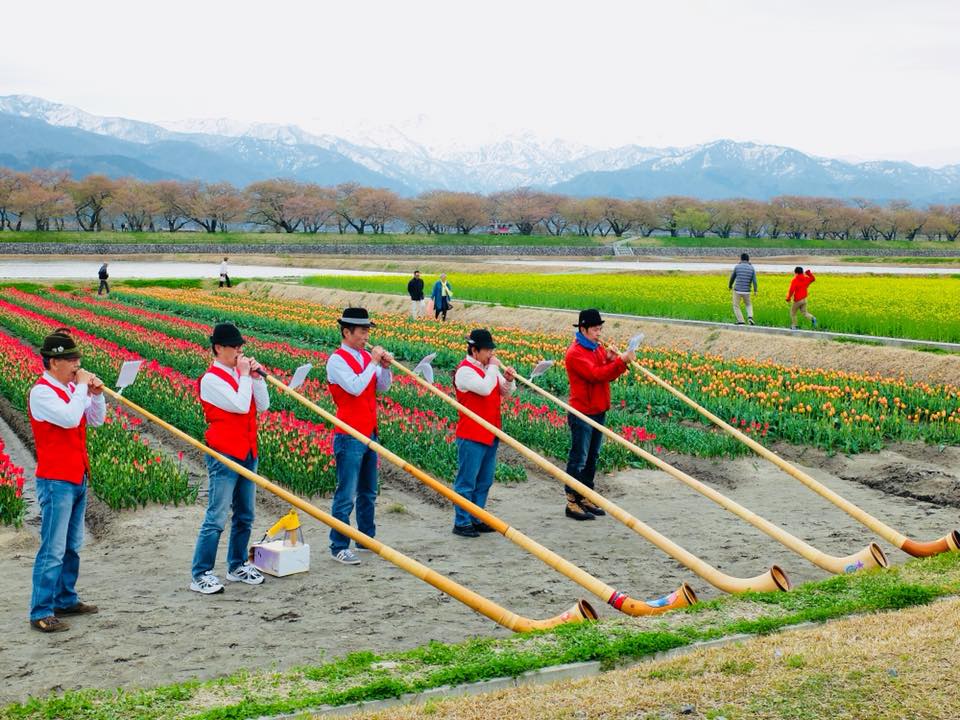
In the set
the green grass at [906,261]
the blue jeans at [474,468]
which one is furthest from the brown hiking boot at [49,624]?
the green grass at [906,261]

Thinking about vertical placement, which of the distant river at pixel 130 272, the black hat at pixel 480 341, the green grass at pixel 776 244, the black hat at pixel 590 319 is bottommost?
the distant river at pixel 130 272

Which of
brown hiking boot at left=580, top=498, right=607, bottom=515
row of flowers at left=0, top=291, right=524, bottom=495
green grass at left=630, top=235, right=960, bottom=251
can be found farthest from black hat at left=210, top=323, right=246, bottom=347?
green grass at left=630, top=235, right=960, bottom=251

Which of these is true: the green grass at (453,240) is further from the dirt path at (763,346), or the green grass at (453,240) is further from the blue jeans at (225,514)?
the blue jeans at (225,514)

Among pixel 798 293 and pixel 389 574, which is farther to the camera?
pixel 798 293

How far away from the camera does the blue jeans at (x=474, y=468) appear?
8.49 m

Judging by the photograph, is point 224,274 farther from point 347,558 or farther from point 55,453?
point 55,453

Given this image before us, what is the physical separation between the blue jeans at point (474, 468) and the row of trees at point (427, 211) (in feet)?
361

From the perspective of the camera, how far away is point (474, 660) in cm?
519

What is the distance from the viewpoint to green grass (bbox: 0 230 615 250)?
93.1 meters

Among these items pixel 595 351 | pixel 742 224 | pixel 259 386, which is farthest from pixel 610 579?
pixel 742 224

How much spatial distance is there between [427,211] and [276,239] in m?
Result: 26.3

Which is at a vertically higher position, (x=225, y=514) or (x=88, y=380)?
(x=88, y=380)

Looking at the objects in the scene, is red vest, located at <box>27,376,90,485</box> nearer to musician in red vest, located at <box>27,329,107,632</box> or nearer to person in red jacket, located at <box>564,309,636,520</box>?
musician in red vest, located at <box>27,329,107,632</box>

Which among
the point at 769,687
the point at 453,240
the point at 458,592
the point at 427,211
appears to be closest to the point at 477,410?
the point at 458,592
